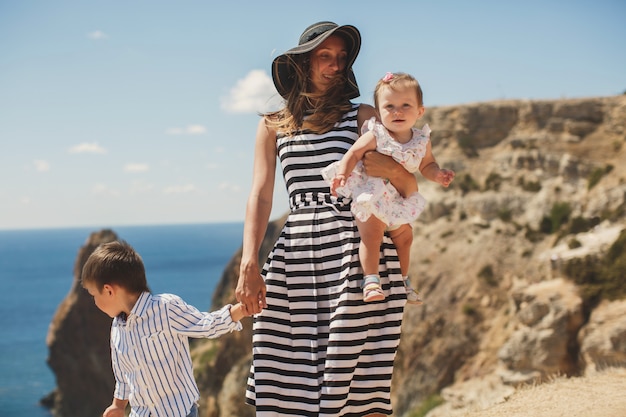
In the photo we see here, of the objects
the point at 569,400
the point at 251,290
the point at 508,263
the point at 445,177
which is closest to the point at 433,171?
the point at 445,177

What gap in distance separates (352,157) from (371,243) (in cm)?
39

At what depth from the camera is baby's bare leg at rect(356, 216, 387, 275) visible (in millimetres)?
2906

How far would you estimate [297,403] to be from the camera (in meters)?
2.99

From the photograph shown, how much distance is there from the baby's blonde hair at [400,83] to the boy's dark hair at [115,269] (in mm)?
1386

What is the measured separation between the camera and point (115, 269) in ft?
10.0

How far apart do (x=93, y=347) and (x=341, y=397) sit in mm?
43946

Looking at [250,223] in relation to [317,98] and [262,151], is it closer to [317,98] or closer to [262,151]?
[262,151]

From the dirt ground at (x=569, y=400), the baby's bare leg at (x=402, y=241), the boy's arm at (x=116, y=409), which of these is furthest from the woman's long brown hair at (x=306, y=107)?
the dirt ground at (x=569, y=400)

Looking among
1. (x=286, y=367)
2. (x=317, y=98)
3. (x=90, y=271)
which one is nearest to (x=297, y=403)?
(x=286, y=367)

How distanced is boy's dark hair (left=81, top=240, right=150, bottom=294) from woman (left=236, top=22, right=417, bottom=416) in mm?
484

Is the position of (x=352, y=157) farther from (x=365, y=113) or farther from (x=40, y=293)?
(x=40, y=293)

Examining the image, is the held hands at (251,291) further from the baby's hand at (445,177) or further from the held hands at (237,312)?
the baby's hand at (445,177)

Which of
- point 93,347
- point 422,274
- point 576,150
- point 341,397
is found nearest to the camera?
point 341,397

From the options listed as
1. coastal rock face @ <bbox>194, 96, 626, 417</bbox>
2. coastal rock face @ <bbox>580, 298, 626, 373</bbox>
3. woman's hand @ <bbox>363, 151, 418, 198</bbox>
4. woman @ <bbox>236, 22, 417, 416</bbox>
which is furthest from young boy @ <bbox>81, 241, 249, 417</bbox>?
coastal rock face @ <bbox>194, 96, 626, 417</bbox>
